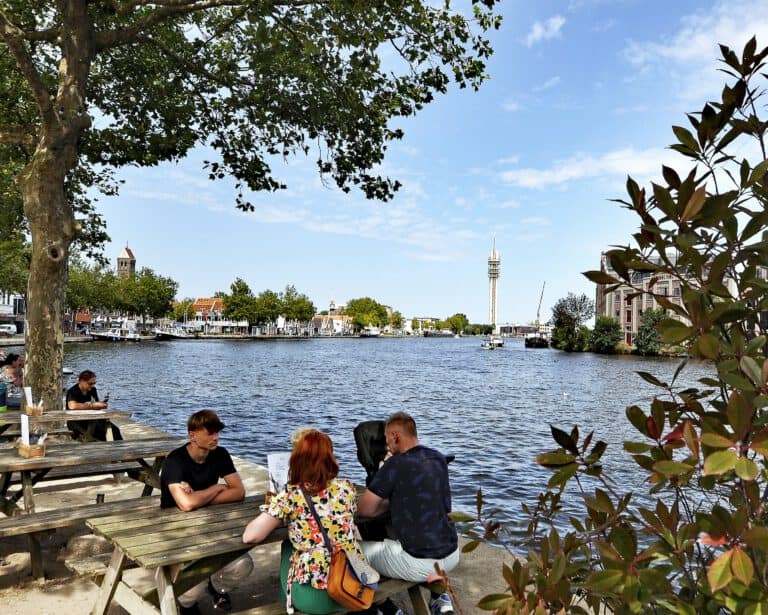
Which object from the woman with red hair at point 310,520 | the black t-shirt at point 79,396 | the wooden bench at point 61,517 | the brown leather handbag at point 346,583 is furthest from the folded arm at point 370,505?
the black t-shirt at point 79,396

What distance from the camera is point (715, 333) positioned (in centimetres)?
150

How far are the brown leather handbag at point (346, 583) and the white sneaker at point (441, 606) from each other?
3.16ft

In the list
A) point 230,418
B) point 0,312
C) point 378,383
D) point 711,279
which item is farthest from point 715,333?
point 0,312

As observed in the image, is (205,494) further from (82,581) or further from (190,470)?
(82,581)

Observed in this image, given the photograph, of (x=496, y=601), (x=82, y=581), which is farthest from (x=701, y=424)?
(x=82, y=581)

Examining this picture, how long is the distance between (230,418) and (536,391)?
2099cm

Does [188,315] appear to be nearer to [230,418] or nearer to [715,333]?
[230,418]

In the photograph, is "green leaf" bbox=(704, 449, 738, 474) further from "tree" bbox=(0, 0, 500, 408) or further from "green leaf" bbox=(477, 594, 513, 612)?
"tree" bbox=(0, 0, 500, 408)

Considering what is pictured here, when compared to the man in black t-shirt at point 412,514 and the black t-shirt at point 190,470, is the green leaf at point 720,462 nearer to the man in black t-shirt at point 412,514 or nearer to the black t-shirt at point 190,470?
the man in black t-shirt at point 412,514

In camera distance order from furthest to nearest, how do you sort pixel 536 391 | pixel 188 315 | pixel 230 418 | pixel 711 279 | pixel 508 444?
pixel 188 315, pixel 536 391, pixel 230 418, pixel 508 444, pixel 711 279

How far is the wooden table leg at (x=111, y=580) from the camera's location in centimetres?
363

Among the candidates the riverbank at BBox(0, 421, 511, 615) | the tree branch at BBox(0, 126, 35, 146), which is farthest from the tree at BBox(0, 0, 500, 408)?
the riverbank at BBox(0, 421, 511, 615)

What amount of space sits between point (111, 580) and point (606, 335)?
103 meters

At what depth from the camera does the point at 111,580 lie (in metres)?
3.68
